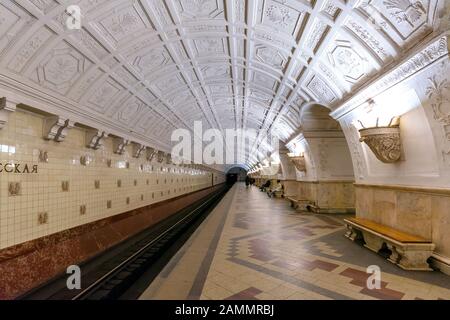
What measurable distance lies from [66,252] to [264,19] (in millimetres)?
6626

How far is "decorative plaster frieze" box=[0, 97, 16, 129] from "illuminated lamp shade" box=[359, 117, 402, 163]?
6.55 meters

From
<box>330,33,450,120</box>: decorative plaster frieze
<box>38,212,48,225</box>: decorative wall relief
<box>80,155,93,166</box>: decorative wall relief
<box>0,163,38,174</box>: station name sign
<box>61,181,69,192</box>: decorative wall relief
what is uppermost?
<box>330,33,450,120</box>: decorative plaster frieze

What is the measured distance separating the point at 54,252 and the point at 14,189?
5.04 feet

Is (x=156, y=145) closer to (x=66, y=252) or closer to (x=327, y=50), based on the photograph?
(x=66, y=252)

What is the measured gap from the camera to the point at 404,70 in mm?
4418

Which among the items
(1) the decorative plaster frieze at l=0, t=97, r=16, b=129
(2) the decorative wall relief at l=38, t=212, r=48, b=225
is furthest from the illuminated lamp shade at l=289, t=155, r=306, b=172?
(1) the decorative plaster frieze at l=0, t=97, r=16, b=129

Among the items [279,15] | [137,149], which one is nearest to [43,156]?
[137,149]

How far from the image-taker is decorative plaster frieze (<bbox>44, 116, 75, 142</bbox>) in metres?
5.25

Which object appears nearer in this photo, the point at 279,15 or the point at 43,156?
the point at 43,156

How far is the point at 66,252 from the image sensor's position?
17.7 ft

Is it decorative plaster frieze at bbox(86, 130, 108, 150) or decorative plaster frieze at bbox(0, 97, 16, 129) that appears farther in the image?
decorative plaster frieze at bbox(86, 130, 108, 150)

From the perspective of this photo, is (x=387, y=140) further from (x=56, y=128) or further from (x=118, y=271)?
(x=56, y=128)

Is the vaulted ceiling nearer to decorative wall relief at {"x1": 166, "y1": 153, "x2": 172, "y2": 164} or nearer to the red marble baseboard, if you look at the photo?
the red marble baseboard

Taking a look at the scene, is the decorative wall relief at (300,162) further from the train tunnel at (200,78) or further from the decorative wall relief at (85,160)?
the decorative wall relief at (85,160)
